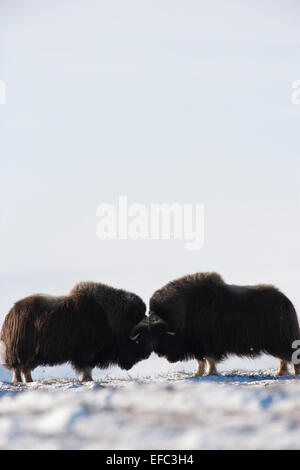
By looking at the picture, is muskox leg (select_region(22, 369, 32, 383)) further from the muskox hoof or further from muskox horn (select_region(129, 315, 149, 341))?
the muskox hoof

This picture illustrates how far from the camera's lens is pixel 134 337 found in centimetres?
726

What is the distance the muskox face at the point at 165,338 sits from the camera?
285 inches

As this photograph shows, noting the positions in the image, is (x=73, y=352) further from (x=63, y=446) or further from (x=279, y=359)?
(x=63, y=446)

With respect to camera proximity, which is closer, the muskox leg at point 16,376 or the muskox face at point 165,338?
the muskox face at point 165,338

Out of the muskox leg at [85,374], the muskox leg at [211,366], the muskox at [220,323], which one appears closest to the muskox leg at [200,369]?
the muskox at [220,323]

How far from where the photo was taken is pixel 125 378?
24.0ft

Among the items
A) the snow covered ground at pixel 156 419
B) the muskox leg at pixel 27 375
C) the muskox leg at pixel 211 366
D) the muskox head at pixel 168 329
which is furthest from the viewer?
the muskox leg at pixel 27 375

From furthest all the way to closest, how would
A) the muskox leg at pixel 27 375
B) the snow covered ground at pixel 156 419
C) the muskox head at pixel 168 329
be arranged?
the muskox leg at pixel 27 375 < the muskox head at pixel 168 329 < the snow covered ground at pixel 156 419

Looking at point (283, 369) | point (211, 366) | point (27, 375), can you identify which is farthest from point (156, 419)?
point (27, 375)

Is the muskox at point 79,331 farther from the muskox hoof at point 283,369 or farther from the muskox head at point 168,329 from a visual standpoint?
the muskox hoof at point 283,369

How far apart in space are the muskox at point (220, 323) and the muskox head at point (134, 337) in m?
0.11

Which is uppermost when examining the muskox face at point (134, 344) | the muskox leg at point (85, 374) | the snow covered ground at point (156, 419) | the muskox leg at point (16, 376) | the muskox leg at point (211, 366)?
the snow covered ground at point (156, 419)

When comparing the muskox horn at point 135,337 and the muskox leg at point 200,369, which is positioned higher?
the muskox horn at point 135,337
